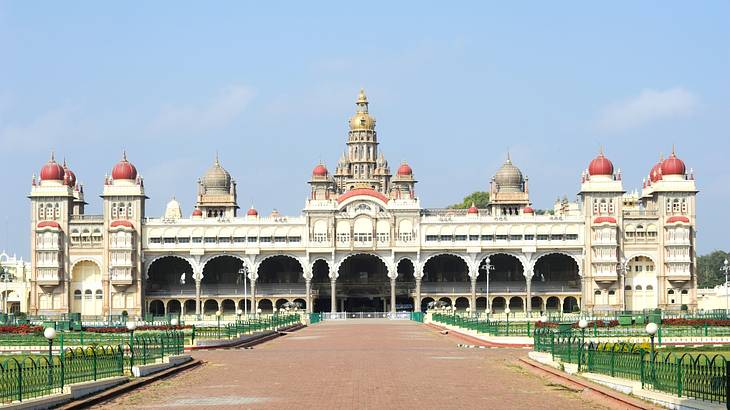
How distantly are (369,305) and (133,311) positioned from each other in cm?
2357

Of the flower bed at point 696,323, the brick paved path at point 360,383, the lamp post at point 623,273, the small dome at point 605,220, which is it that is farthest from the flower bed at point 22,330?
the lamp post at point 623,273

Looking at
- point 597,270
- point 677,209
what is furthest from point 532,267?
point 677,209

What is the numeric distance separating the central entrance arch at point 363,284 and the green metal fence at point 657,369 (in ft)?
271

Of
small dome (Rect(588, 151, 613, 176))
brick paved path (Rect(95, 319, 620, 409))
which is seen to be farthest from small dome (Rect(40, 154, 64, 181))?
brick paved path (Rect(95, 319, 620, 409))

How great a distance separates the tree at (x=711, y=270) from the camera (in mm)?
178375

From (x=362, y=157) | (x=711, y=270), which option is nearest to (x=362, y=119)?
(x=362, y=157)

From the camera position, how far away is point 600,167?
116750mm

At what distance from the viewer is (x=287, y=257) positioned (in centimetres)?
12319

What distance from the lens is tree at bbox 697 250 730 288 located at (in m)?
178

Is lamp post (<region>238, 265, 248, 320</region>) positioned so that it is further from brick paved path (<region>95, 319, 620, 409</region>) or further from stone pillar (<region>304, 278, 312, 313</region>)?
brick paved path (<region>95, 319, 620, 409</region>)

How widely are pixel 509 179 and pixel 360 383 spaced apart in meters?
103

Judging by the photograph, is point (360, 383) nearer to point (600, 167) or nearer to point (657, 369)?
point (657, 369)

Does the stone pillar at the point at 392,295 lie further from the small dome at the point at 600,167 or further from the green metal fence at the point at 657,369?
the green metal fence at the point at 657,369

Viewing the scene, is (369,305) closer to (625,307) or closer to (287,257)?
(287,257)
